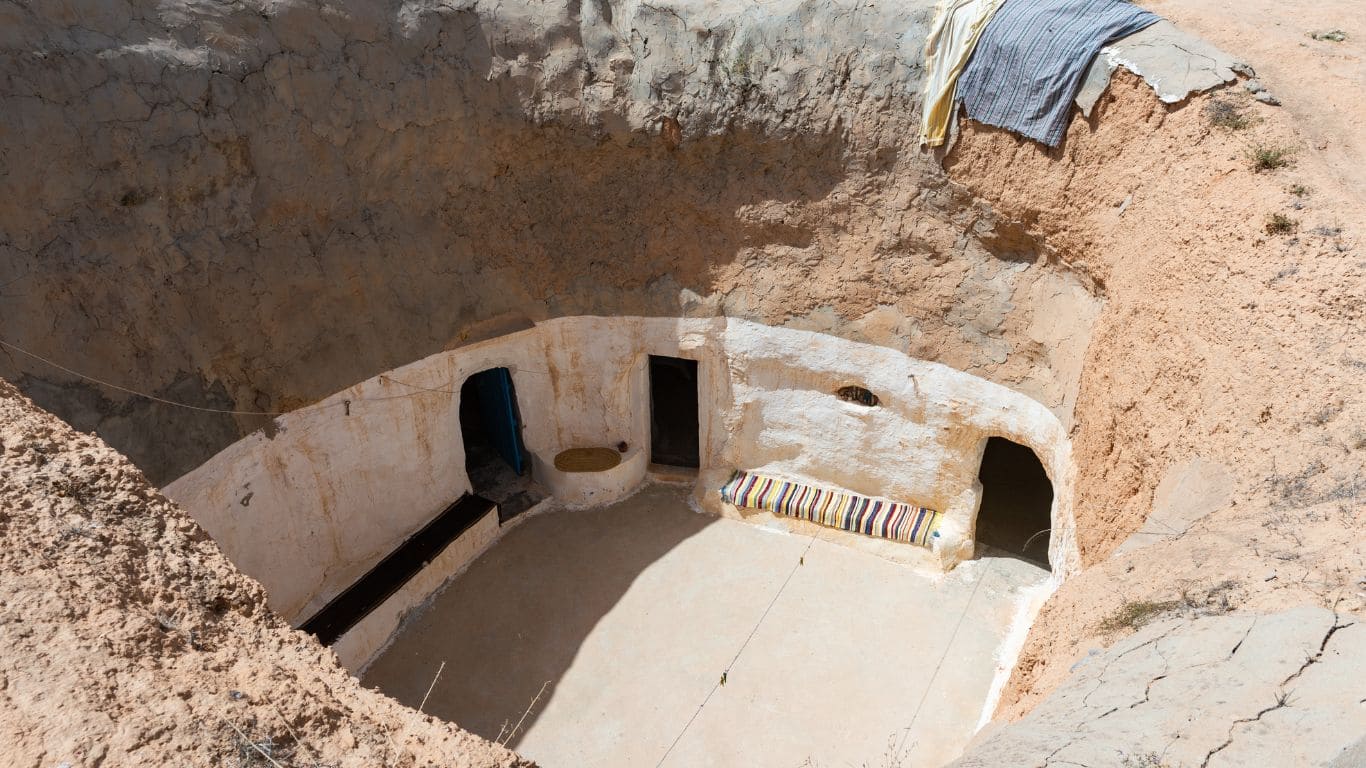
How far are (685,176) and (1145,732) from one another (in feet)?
25.3

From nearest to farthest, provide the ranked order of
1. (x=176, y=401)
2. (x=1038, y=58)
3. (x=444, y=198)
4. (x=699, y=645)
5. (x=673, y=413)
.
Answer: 1. (x=176, y=401)
2. (x=1038, y=58)
3. (x=699, y=645)
4. (x=444, y=198)
5. (x=673, y=413)

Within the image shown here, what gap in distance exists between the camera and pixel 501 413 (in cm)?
1149

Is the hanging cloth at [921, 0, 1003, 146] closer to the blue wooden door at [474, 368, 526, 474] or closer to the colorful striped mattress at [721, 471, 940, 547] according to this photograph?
the colorful striped mattress at [721, 471, 940, 547]

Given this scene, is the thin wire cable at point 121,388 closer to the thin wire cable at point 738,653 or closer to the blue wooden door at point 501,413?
the blue wooden door at point 501,413

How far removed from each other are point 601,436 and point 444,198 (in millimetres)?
3677

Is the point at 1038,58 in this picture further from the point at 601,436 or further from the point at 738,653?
the point at 601,436

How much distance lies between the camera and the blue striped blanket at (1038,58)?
7.91 meters

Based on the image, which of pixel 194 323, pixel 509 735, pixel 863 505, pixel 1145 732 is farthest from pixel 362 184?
pixel 1145 732

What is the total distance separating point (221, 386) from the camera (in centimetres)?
822

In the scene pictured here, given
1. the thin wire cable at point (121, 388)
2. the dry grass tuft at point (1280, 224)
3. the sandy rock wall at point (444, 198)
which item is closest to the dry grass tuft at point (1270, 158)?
the dry grass tuft at point (1280, 224)

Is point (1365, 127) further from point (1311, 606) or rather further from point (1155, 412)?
point (1311, 606)

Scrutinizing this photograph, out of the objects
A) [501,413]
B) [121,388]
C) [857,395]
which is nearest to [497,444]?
[501,413]

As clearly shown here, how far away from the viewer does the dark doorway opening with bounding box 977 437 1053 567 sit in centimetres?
1078

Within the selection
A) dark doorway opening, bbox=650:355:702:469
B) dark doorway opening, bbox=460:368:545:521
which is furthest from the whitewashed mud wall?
dark doorway opening, bbox=650:355:702:469
